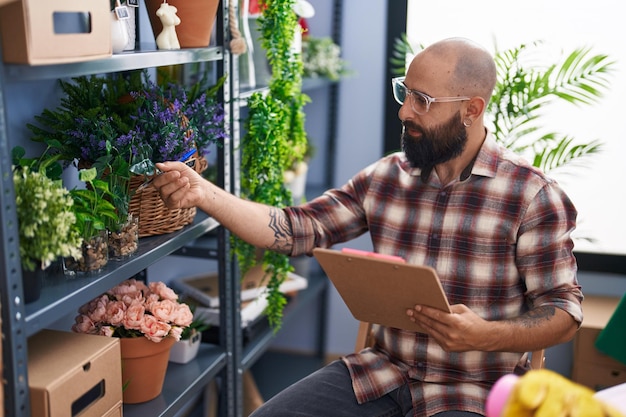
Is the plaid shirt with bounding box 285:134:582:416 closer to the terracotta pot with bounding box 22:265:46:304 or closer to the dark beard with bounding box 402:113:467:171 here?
the dark beard with bounding box 402:113:467:171

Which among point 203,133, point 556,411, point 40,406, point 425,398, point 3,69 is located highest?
point 3,69

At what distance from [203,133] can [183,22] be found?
284 millimetres

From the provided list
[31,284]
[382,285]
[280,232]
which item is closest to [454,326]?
[382,285]

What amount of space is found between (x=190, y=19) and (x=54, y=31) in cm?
58

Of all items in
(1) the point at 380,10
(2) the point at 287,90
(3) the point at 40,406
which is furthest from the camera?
(1) the point at 380,10

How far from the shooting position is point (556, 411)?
1071mm

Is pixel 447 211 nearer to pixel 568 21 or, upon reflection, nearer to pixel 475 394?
pixel 475 394

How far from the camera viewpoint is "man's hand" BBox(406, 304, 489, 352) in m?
1.66

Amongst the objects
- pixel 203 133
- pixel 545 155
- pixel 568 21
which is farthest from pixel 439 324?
pixel 568 21

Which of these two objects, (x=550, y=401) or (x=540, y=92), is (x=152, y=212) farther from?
(x=540, y=92)

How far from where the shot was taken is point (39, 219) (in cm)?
130

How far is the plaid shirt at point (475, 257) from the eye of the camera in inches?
71.2

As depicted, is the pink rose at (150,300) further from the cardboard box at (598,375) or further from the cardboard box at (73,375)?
the cardboard box at (598,375)

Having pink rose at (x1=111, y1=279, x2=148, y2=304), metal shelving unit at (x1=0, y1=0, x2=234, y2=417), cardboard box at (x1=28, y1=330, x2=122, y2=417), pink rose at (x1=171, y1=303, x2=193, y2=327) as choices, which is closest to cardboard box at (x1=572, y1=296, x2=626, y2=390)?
→ metal shelving unit at (x1=0, y1=0, x2=234, y2=417)
